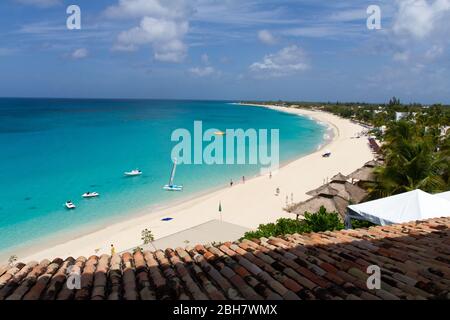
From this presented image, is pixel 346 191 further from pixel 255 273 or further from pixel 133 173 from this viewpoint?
pixel 133 173

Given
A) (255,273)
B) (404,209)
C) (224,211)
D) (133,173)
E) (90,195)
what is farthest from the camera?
(133,173)

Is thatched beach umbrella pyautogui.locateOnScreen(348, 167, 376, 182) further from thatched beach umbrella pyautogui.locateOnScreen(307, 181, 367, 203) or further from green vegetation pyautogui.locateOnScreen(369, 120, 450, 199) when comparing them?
green vegetation pyautogui.locateOnScreen(369, 120, 450, 199)

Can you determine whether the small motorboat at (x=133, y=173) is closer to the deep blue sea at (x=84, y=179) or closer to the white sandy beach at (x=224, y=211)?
the deep blue sea at (x=84, y=179)

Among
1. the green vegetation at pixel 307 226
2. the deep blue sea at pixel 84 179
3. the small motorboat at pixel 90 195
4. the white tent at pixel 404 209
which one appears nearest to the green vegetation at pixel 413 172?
the green vegetation at pixel 307 226

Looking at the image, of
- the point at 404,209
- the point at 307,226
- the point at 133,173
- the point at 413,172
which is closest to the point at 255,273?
the point at 404,209
